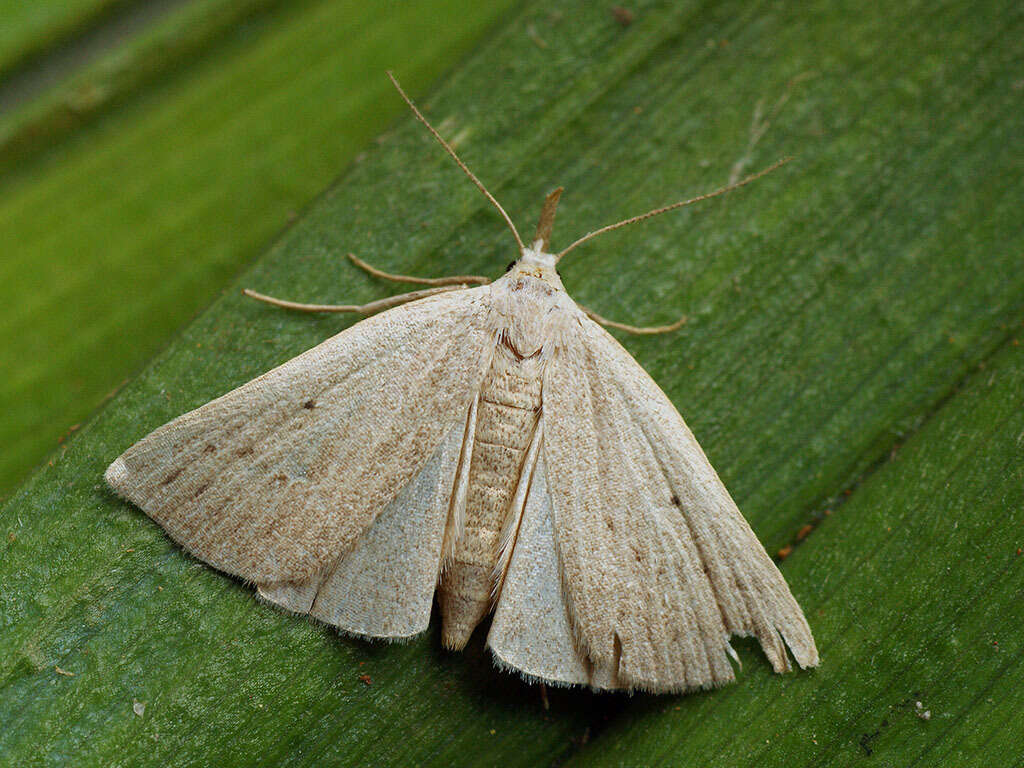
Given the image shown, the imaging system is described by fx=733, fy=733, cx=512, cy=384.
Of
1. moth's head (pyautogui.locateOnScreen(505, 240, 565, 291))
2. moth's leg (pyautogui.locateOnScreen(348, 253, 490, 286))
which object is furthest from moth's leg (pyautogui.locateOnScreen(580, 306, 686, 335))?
moth's leg (pyautogui.locateOnScreen(348, 253, 490, 286))

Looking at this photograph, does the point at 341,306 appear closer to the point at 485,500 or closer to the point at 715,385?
the point at 485,500

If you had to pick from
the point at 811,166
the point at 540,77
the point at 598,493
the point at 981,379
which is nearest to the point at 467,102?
the point at 540,77

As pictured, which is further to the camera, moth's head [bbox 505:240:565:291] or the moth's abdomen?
moth's head [bbox 505:240:565:291]

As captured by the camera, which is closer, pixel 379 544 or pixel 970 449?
pixel 379 544

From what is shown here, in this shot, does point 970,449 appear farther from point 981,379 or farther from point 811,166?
point 811,166

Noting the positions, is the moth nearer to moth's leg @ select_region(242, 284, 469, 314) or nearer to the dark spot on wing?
the dark spot on wing
